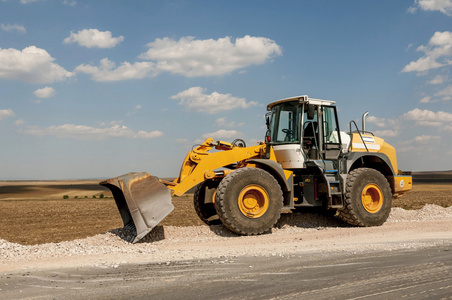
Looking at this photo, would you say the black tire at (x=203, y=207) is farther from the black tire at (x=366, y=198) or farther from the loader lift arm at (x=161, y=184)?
the black tire at (x=366, y=198)

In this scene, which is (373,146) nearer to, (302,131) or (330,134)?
(330,134)

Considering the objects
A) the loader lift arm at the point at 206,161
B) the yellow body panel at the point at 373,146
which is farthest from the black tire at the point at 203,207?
the yellow body panel at the point at 373,146

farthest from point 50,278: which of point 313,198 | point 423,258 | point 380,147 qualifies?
point 380,147

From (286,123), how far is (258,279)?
6.00 metres

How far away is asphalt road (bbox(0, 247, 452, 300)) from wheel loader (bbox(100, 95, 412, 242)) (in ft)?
8.15

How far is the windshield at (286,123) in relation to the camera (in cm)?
1098

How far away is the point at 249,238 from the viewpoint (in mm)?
9320

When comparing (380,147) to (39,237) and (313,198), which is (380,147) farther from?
(39,237)

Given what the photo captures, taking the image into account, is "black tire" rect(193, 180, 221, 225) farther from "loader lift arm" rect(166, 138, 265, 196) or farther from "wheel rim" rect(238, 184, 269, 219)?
"wheel rim" rect(238, 184, 269, 219)

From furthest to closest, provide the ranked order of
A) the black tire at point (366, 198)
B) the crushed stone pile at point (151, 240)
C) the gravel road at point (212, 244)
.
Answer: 1. the black tire at point (366, 198)
2. the crushed stone pile at point (151, 240)
3. the gravel road at point (212, 244)

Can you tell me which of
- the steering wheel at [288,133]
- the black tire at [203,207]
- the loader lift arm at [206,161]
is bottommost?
the black tire at [203,207]

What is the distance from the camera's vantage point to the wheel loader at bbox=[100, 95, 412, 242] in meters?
9.52

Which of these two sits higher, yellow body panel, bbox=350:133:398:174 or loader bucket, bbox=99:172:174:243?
yellow body panel, bbox=350:133:398:174

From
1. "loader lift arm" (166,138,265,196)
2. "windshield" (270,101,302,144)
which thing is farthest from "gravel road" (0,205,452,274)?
"windshield" (270,101,302,144)
